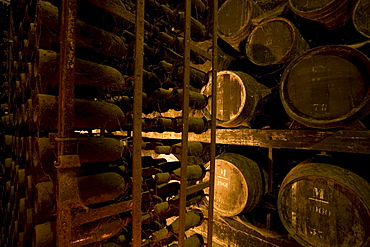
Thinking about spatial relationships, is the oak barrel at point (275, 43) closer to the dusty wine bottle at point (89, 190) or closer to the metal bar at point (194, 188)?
the metal bar at point (194, 188)

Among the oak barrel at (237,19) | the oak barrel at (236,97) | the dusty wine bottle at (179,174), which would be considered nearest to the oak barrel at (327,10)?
the oak barrel at (237,19)

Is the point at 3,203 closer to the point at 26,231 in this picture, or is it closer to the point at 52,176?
the point at 26,231

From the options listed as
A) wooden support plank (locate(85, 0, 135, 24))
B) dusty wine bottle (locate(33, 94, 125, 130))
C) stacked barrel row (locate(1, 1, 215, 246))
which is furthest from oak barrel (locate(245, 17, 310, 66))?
dusty wine bottle (locate(33, 94, 125, 130))

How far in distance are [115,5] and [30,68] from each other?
75 centimetres

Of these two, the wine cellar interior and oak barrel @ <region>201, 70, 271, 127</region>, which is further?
oak barrel @ <region>201, 70, 271, 127</region>

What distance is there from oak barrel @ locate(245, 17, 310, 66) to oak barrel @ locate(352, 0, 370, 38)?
0.51 m

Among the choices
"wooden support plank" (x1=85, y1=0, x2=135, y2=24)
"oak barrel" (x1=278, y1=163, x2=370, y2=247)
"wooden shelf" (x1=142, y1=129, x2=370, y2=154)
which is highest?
"wooden support plank" (x1=85, y1=0, x2=135, y2=24)

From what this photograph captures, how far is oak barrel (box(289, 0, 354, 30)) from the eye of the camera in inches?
77.9

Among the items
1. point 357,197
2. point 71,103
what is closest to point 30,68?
point 71,103

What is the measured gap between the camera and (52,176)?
1441 millimetres

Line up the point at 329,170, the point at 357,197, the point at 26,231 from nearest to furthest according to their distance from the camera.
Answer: the point at 26,231
the point at 357,197
the point at 329,170

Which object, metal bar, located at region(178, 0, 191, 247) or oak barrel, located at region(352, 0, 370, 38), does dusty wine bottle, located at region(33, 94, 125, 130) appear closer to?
metal bar, located at region(178, 0, 191, 247)

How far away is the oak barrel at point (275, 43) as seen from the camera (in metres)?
2.37

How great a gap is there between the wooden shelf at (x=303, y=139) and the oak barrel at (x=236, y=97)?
0.51 feet
